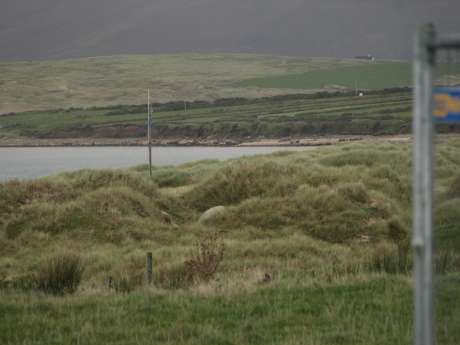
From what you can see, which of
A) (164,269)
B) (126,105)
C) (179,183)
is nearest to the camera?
(164,269)

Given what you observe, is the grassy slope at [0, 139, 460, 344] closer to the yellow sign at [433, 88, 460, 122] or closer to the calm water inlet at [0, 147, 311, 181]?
the yellow sign at [433, 88, 460, 122]

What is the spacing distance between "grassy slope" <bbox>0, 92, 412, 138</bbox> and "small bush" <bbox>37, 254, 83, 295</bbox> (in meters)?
104

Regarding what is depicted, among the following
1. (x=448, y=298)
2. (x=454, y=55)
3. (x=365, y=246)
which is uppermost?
(x=454, y=55)

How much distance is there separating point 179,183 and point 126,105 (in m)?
146

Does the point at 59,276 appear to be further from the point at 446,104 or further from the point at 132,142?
the point at 132,142

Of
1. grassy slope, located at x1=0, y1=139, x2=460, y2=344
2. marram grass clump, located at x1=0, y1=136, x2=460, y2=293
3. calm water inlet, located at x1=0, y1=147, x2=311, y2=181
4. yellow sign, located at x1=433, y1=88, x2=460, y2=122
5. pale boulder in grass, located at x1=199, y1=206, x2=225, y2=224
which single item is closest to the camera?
yellow sign, located at x1=433, y1=88, x2=460, y2=122

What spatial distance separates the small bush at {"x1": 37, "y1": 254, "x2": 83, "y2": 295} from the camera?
44.5 feet

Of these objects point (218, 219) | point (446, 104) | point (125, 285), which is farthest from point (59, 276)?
point (218, 219)

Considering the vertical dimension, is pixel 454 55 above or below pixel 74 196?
above

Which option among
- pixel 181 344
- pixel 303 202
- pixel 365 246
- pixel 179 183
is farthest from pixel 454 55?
pixel 179 183

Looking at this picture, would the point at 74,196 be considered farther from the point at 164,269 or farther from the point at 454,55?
the point at 454,55

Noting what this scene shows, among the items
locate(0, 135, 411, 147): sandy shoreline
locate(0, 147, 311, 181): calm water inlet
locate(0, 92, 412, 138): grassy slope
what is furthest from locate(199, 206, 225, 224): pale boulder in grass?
locate(0, 135, 411, 147): sandy shoreline

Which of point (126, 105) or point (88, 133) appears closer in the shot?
point (88, 133)

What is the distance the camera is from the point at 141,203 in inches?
1110
